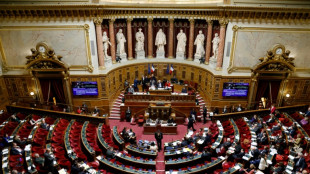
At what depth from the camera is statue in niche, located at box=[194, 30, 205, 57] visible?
926 inches

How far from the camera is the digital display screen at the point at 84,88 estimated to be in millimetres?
20359

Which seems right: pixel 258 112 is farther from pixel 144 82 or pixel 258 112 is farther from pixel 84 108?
pixel 84 108

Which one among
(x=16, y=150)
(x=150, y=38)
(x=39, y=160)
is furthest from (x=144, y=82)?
(x=16, y=150)

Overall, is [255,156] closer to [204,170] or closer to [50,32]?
[204,170]

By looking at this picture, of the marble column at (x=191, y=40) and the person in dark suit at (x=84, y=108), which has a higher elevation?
the marble column at (x=191, y=40)

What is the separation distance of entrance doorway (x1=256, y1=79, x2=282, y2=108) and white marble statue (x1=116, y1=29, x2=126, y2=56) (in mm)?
13543

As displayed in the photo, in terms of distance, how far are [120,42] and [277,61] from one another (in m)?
14.6

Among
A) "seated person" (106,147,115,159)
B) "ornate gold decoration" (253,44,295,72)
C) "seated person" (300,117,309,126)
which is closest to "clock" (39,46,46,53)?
"seated person" (106,147,115,159)

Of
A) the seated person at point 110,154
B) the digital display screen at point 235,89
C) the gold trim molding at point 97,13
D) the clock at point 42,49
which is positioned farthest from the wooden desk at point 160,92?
the clock at point 42,49

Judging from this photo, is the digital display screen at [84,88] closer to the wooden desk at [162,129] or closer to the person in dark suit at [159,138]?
the wooden desk at [162,129]

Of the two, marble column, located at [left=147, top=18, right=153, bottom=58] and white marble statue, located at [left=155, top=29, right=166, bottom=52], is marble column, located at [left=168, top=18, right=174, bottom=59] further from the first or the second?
marble column, located at [left=147, top=18, right=153, bottom=58]

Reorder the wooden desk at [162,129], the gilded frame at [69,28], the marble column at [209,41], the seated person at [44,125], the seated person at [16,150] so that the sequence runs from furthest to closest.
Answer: the marble column at [209,41], the gilded frame at [69,28], the wooden desk at [162,129], the seated person at [44,125], the seated person at [16,150]

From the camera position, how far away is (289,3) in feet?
58.6

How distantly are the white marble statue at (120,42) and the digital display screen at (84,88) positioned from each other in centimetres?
534
